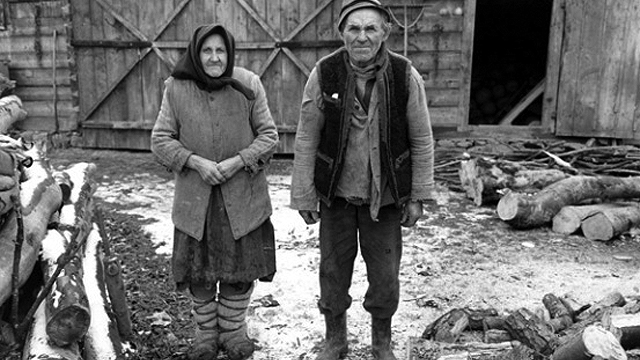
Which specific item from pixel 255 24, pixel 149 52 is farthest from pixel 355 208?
pixel 149 52

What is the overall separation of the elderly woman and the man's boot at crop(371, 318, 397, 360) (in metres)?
0.74

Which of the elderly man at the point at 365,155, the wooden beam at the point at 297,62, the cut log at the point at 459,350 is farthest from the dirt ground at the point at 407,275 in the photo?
the wooden beam at the point at 297,62

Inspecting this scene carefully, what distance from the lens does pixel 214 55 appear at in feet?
10.6

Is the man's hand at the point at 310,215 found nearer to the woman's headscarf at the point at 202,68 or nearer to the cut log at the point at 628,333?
the woman's headscarf at the point at 202,68

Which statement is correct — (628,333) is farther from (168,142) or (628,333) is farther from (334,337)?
(168,142)

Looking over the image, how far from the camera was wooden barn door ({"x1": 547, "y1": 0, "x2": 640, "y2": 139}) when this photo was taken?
7742mm

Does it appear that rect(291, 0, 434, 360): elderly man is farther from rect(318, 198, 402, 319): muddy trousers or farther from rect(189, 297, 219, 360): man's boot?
rect(189, 297, 219, 360): man's boot

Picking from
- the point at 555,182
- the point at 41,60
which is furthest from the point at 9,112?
the point at 555,182

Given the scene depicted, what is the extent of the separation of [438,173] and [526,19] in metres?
6.77

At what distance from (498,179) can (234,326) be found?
397 centimetres

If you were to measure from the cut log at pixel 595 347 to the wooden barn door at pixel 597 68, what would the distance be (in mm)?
6242

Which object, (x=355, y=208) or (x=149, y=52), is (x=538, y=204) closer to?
(x=355, y=208)

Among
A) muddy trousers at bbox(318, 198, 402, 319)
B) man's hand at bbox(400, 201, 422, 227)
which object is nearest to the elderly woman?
muddy trousers at bbox(318, 198, 402, 319)

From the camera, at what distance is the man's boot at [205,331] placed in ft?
11.5
